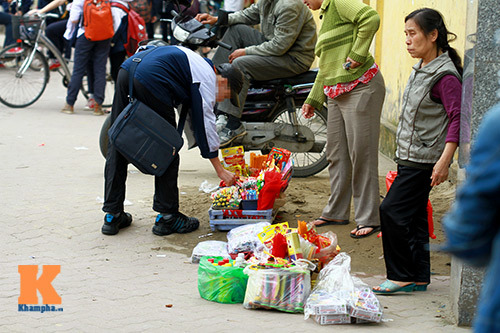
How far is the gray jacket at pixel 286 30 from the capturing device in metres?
6.90

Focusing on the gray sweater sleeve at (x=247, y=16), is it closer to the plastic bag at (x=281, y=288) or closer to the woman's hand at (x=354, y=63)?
the woman's hand at (x=354, y=63)

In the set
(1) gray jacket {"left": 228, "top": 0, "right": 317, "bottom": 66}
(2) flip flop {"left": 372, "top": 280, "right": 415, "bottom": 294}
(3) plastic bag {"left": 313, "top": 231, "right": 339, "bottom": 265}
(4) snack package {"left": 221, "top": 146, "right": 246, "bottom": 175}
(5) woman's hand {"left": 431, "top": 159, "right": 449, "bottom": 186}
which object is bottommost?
(2) flip flop {"left": 372, "top": 280, "right": 415, "bottom": 294}

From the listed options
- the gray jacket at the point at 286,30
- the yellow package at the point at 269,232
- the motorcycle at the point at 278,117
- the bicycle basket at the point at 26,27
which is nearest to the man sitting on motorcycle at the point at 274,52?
the gray jacket at the point at 286,30

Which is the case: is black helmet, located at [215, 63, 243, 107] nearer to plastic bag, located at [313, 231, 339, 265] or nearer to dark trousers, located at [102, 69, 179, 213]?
dark trousers, located at [102, 69, 179, 213]

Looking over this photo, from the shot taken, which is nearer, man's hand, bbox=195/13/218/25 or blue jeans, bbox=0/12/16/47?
man's hand, bbox=195/13/218/25

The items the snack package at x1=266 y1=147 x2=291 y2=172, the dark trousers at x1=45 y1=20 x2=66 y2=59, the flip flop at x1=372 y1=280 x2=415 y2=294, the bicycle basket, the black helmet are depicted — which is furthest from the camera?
the dark trousers at x1=45 y1=20 x2=66 y2=59

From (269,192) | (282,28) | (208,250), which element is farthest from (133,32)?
(208,250)

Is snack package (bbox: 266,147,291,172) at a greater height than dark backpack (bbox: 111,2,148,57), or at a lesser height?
lesser

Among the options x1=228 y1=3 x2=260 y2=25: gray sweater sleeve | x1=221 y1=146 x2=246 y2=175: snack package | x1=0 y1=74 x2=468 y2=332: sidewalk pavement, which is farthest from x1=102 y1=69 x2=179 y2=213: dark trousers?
x1=228 y1=3 x2=260 y2=25: gray sweater sleeve

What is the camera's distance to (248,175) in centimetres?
628

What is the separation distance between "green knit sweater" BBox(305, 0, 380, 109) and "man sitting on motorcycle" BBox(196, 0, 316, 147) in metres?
1.44

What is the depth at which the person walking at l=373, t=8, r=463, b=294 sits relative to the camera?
4.08 meters

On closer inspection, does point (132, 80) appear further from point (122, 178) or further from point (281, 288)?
point (281, 288)

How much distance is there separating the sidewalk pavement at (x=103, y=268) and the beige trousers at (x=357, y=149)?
3.06ft
